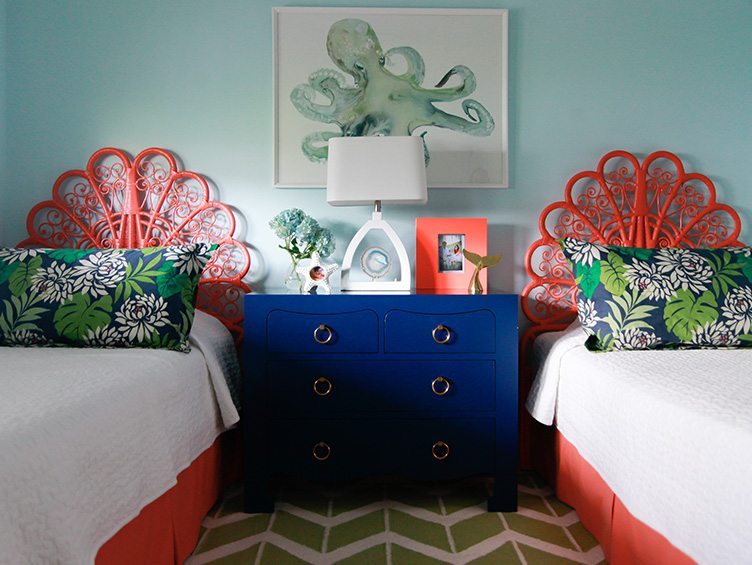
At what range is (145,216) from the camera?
235cm

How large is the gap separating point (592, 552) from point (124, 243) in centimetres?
200

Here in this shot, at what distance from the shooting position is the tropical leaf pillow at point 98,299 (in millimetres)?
1716

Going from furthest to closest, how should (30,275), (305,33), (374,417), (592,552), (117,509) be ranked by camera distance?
(305,33), (374,417), (30,275), (592,552), (117,509)

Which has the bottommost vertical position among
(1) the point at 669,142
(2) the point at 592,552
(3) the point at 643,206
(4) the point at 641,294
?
(2) the point at 592,552

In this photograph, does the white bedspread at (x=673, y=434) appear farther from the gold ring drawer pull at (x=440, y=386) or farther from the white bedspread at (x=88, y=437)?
the white bedspread at (x=88, y=437)

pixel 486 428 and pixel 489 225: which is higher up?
pixel 489 225

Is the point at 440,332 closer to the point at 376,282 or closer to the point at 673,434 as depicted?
the point at 376,282

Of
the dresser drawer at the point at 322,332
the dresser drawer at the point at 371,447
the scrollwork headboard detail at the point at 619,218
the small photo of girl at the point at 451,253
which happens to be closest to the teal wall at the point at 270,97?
the scrollwork headboard detail at the point at 619,218

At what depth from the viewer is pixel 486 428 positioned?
1.94 meters

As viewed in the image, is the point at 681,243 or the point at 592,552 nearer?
the point at 592,552

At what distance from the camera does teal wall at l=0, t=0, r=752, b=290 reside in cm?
234

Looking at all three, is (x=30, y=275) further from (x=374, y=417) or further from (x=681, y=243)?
(x=681, y=243)

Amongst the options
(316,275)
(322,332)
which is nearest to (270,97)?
(316,275)

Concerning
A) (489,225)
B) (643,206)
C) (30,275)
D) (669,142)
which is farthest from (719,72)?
(30,275)
